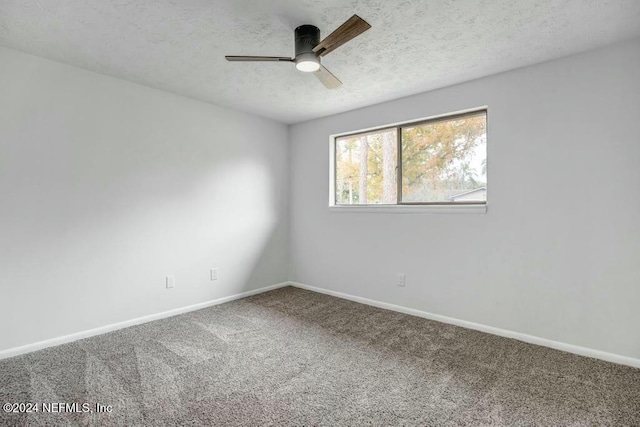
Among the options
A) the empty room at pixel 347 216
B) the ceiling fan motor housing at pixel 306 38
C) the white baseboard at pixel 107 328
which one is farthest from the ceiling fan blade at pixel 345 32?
the white baseboard at pixel 107 328

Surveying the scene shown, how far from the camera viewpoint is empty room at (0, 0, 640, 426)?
1.88 metres

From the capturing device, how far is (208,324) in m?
3.03

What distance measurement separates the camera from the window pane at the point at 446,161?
3.00m

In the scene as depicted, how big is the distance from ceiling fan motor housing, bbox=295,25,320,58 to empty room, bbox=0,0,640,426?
0.04ft

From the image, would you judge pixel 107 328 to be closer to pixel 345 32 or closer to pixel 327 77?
pixel 327 77

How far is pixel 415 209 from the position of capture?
3273mm

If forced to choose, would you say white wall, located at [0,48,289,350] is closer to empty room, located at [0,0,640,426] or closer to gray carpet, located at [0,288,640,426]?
empty room, located at [0,0,640,426]

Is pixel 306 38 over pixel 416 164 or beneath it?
over

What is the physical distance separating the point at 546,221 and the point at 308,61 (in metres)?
2.24

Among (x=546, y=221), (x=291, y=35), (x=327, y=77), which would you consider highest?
(x=291, y=35)

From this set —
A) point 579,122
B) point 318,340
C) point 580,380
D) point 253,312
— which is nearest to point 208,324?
point 253,312

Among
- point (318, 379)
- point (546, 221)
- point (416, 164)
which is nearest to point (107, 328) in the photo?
point (318, 379)

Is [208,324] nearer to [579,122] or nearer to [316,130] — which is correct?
[316,130]

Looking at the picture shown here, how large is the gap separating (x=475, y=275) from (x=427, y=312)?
63 cm
